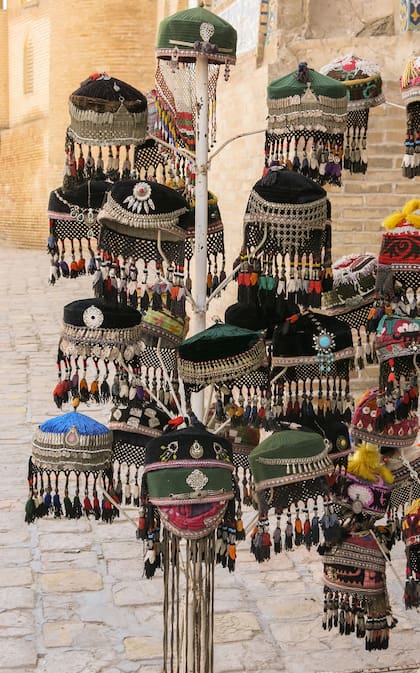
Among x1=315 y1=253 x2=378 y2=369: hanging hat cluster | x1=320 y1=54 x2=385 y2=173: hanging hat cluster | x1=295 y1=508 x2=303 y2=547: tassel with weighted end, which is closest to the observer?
x1=295 y1=508 x2=303 y2=547: tassel with weighted end

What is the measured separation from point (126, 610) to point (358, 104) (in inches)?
105

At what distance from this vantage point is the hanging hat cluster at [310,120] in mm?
3271

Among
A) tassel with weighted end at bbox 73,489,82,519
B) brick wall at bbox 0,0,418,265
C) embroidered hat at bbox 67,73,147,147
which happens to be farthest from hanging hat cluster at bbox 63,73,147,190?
brick wall at bbox 0,0,418,265

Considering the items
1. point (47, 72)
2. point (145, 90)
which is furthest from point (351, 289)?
point (47, 72)

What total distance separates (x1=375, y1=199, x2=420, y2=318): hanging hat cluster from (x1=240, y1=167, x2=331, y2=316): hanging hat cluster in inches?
11.0

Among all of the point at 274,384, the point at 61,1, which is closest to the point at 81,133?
the point at 274,384

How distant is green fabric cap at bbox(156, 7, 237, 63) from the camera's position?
3158 mm

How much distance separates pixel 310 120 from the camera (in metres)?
3.26

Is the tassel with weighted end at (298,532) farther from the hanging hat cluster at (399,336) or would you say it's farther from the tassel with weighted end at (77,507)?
the tassel with weighted end at (77,507)

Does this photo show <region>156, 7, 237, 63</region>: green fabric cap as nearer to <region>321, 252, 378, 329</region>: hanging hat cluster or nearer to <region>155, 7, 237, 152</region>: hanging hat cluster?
<region>155, 7, 237, 152</region>: hanging hat cluster

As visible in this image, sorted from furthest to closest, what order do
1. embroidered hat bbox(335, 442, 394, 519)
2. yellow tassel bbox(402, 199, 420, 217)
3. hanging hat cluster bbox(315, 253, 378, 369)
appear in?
1. embroidered hat bbox(335, 442, 394, 519)
2. hanging hat cluster bbox(315, 253, 378, 369)
3. yellow tassel bbox(402, 199, 420, 217)

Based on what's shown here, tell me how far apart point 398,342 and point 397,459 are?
81cm

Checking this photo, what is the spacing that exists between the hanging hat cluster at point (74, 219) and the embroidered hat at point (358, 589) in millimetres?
1653

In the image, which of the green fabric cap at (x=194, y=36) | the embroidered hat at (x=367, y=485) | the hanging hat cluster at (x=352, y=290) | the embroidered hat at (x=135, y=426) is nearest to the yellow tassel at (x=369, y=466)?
the embroidered hat at (x=367, y=485)
